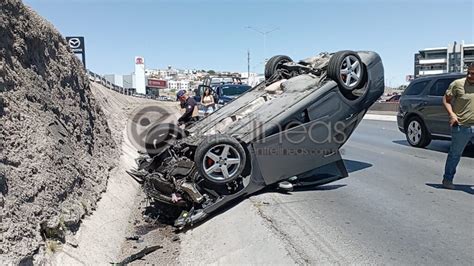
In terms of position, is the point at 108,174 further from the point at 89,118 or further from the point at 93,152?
the point at 89,118

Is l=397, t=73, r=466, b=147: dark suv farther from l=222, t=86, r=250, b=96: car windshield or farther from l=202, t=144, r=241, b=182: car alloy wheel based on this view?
l=222, t=86, r=250, b=96: car windshield

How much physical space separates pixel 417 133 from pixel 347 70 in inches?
207

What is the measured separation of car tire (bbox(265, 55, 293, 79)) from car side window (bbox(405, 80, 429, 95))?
4568 millimetres

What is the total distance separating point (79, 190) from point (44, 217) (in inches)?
53.8

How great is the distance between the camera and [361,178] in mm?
7648

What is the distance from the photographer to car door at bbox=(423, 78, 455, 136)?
387 inches

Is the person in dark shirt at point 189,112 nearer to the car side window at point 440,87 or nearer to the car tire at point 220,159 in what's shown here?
the car tire at point 220,159

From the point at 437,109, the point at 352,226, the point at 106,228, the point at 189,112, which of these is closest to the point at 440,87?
the point at 437,109

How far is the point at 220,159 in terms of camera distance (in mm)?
5543

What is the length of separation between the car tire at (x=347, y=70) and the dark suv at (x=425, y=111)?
13.3 ft

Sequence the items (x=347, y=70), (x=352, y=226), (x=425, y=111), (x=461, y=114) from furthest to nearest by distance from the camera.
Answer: (x=425, y=111), (x=347, y=70), (x=461, y=114), (x=352, y=226)

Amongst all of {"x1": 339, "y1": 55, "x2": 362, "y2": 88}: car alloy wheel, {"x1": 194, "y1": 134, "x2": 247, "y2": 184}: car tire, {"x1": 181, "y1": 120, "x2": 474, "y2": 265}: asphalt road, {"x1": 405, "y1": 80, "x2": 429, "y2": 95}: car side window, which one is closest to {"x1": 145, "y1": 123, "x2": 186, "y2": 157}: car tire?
{"x1": 194, "y1": 134, "x2": 247, "y2": 184}: car tire

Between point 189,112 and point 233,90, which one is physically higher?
point 233,90

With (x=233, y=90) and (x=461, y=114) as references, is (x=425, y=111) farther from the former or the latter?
(x=233, y=90)
